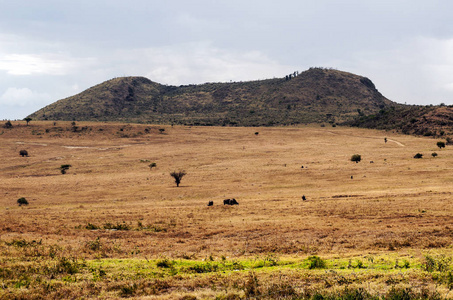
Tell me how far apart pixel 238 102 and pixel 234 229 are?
478 feet

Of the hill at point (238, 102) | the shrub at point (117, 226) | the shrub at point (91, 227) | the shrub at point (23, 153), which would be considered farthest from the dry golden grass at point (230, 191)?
the hill at point (238, 102)

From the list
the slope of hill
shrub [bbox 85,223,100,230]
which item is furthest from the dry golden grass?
the slope of hill

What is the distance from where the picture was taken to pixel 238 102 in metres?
165

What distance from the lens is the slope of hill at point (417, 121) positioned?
8769cm

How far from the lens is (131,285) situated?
11.3 metres

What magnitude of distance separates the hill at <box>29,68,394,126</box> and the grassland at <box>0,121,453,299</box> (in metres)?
72.7

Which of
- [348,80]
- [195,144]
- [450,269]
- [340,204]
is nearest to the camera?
[450,269]

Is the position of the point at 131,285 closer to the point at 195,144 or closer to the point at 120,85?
the point at 195,144

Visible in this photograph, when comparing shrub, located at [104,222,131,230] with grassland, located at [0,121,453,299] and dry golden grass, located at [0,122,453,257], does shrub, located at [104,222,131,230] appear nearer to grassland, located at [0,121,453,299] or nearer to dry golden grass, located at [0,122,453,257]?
grassland, located at [0,121,453,299]

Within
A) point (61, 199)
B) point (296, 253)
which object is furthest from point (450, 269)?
point (61, 199)

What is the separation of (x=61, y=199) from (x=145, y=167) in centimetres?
2268

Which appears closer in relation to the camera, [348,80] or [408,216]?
[408,216]

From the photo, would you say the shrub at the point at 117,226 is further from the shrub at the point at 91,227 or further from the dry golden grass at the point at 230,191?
the dry golden grass at the point at 230,191

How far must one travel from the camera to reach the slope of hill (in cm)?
8769
